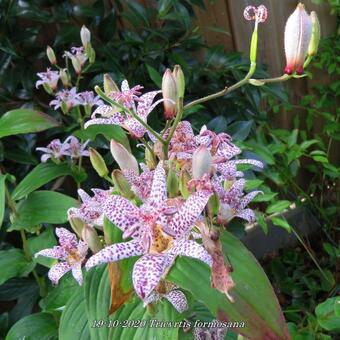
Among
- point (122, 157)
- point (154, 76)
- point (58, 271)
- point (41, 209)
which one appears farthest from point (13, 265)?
point (154, 76)

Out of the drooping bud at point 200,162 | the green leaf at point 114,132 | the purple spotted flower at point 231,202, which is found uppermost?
the drooping bud at point 200,162

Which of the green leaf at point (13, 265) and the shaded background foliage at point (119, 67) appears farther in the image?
the shaded background foliage at point (119, 67)

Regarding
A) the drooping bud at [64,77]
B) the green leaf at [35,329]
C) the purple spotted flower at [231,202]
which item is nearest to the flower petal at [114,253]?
the purple spotted flower at [231,202]

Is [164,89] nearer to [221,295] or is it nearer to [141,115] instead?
[141,115]

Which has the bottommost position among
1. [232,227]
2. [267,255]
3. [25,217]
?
[267,255]

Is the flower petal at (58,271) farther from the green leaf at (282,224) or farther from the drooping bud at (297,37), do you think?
the green leaf at (282,224)

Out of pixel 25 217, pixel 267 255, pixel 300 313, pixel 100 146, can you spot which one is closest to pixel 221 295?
pixel 25 217
